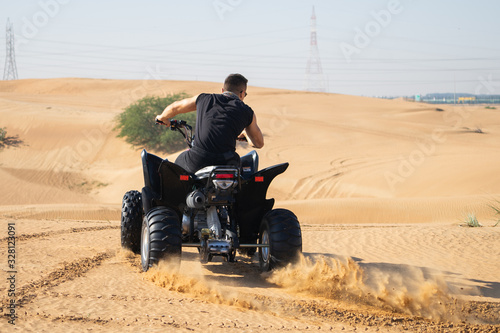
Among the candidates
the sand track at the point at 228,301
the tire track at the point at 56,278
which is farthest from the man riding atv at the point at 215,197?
the tire track at the point at 56,278

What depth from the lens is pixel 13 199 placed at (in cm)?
1986

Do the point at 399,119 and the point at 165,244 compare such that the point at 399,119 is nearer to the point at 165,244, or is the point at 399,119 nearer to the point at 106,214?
the point at 106,214

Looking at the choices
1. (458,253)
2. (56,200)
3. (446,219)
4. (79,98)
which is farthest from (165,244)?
(79,98)

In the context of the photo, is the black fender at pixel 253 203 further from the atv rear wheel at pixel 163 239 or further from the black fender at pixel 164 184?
the atv rear wheel at pixel 163 239

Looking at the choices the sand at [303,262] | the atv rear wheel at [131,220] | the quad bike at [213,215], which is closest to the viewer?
the sand at [303,262]

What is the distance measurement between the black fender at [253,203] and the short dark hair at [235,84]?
0.85 metres

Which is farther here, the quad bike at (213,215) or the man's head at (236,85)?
the man's head at (236,85)

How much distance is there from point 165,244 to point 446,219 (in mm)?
10718

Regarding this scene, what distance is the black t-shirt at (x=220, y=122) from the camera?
5.91m

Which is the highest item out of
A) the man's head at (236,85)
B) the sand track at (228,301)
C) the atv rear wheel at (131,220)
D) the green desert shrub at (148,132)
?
the green desert shrub at (148,132)

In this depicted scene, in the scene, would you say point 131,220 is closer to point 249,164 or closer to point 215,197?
point 249,164

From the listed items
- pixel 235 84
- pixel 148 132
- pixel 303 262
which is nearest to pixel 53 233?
Answer: pixel 235 84

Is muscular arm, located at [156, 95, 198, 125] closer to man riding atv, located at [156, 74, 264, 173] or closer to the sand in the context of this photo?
man riding atv, located at [156, 74, 264, 173]

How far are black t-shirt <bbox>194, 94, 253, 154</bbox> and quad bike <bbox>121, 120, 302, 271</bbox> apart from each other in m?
0.32
